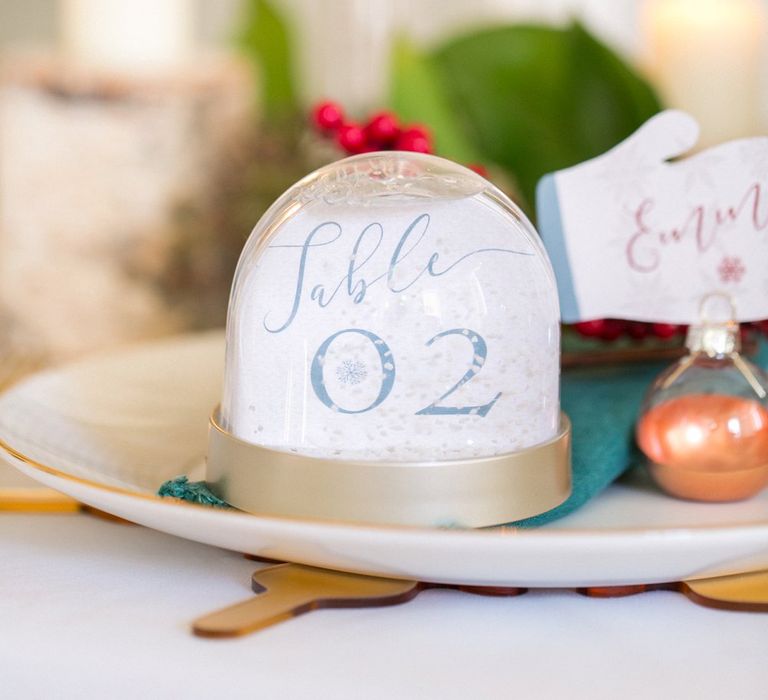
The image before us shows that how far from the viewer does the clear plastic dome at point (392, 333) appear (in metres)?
0.48

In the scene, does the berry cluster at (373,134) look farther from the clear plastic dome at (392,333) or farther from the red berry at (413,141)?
the clear plastic dome at (392,333)

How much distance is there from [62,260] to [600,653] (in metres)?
0.83

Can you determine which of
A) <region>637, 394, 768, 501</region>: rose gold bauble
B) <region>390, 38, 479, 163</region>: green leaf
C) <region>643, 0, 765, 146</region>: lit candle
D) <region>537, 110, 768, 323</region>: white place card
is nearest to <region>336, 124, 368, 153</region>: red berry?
<region>537, 110, 768, 323</region>: white place card

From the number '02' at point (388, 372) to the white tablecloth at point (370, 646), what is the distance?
85 millimetres

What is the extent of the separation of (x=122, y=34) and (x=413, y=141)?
1.92 feet

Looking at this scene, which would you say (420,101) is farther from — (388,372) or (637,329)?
(388,372)

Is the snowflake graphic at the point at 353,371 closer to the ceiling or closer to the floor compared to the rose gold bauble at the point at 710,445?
closer to the ceiling

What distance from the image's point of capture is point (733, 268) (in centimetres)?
63

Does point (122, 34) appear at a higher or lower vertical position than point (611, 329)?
higher

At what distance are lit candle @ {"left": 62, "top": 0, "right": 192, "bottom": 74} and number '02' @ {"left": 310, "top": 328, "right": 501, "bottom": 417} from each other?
747 millimetres

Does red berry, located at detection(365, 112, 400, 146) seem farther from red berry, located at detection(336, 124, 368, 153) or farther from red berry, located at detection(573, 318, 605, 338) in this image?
red berry, located at detection(573, 318, 605, 338)

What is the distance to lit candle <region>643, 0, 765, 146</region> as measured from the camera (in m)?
1.15

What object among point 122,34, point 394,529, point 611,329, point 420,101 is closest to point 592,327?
point 611,329

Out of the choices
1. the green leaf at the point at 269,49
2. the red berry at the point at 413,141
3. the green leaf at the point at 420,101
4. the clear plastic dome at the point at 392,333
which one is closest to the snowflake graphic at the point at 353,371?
the clear plastic dome at the point at 392,333
